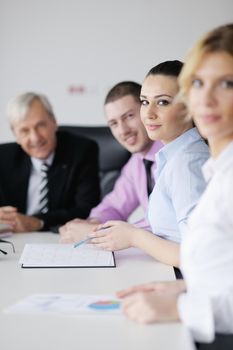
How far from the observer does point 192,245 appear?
3.35 ft

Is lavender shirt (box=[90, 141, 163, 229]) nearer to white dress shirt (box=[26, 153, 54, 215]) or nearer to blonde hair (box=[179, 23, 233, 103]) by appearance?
white dress shirt (box=[26, 153, 54, 215])

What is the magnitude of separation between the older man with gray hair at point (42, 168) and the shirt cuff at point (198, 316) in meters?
1.48

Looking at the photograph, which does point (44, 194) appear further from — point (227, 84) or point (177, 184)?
point (227, 84)

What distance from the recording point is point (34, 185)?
259cm

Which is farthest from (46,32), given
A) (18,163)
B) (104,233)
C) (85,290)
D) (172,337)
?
(172,337)

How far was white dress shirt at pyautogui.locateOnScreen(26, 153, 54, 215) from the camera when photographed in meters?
2.58

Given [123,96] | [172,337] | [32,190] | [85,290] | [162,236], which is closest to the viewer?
[172,337]

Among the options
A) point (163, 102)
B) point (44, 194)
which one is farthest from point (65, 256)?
point (44, 194)

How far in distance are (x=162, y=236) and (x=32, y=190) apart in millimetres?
1160

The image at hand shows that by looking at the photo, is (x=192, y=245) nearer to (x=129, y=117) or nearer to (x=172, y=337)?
(x=172, y=337)

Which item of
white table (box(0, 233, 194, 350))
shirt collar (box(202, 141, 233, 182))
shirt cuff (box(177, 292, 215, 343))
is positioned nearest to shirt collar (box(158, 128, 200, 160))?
white table (box(0, 233, 194, 350))

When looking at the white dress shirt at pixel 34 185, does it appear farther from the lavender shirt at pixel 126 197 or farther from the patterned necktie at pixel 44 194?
the lavender shirt at pixel 126 197

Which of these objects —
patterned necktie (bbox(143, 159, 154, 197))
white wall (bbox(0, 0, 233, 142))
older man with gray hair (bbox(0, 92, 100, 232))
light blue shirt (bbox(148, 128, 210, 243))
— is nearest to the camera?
light blue shirt (bbox(148, 128, 210, 243))

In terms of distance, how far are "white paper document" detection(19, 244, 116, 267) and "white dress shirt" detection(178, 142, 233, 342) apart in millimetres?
485
